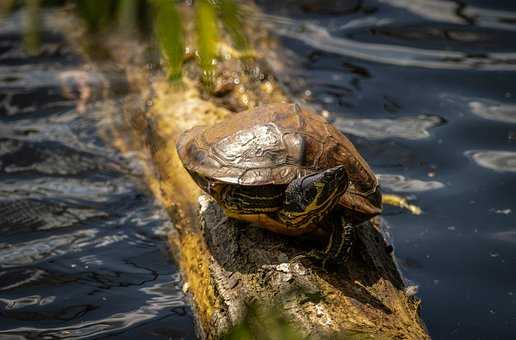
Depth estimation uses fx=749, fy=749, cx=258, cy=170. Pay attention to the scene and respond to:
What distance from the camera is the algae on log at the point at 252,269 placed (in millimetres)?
3291

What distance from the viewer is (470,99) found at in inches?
270

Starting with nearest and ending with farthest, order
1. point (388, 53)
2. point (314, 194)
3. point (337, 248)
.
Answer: point (314, 194), point (337, 248), point (388, 53)

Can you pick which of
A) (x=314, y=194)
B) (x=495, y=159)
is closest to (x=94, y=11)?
(x=314, y=194)

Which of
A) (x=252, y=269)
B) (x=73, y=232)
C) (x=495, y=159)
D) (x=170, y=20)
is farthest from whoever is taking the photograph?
(x=495, y=159)

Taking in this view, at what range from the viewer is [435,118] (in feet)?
21.6

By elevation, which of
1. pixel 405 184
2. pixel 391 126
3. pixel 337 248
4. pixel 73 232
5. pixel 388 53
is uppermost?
pixel 337 248

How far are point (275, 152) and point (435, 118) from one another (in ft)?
10.9

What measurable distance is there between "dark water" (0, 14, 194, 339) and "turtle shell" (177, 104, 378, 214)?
1.13 m

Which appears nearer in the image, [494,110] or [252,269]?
[252,269]

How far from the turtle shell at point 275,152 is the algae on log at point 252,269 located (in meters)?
0.36

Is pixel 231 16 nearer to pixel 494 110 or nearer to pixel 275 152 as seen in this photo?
pixel 275 152

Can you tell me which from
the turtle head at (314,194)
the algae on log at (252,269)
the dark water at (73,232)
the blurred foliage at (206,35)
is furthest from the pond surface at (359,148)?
the blurred foliage at (206,35)

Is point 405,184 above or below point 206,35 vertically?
below

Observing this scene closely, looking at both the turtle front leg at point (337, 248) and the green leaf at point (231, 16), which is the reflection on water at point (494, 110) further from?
the green leaf at point (231, 16)
